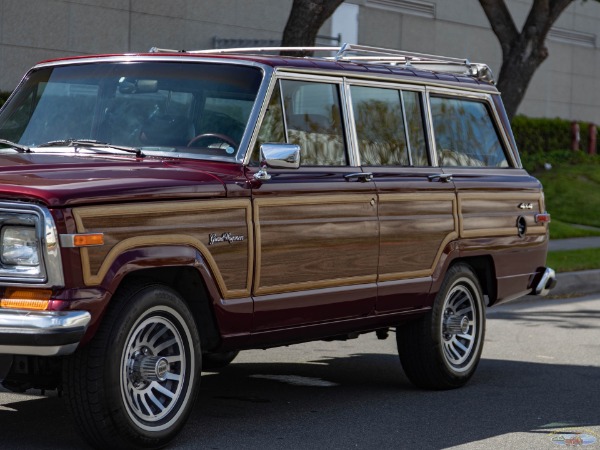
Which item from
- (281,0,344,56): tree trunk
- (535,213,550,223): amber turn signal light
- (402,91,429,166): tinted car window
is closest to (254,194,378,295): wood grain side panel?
(402,91,429,166): tinted car window

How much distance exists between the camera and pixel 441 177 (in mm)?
8383

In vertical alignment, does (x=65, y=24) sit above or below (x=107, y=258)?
above

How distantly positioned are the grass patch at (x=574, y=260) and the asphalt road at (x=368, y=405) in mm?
5207

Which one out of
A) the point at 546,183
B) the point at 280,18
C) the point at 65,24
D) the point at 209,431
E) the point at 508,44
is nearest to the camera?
the point at 209,431

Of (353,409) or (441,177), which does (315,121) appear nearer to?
(441,177)

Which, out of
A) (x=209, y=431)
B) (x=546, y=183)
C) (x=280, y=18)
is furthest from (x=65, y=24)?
(x=209, y=431)

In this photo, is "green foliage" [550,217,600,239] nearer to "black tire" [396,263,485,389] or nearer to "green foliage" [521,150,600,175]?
"green foliage" [521,150,600,175]

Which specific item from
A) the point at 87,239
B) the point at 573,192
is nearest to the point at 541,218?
the point at 87,239

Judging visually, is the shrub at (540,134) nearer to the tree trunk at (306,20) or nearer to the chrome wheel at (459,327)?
the tree trunk at (306,20)

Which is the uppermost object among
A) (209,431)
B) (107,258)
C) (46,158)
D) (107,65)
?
(107,65)

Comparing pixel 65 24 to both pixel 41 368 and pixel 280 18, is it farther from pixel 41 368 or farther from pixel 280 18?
pixel 41 368

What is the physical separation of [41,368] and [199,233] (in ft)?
3.32

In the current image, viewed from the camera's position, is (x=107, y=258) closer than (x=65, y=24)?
Yes

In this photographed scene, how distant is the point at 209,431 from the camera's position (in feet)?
22.6
